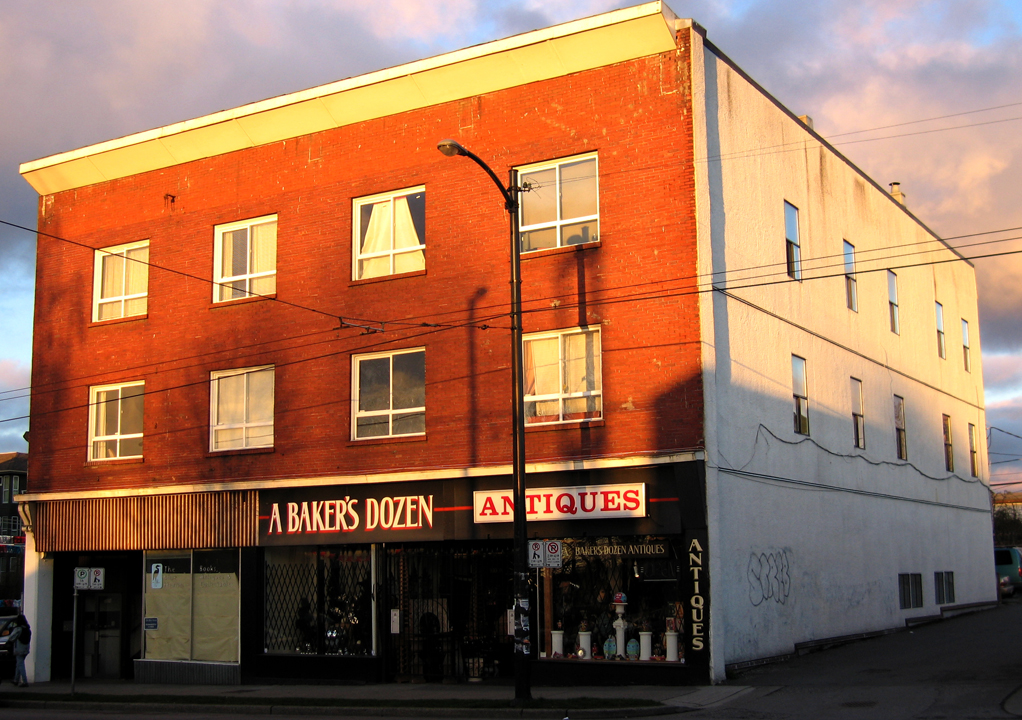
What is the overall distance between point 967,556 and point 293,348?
69.8ft

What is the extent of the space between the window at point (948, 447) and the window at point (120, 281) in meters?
22.3

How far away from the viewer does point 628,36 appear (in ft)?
61.7

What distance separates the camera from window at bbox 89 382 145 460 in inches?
958

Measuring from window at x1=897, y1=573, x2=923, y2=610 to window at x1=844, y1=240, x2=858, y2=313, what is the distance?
681cm

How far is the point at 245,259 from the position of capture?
77.0 feet

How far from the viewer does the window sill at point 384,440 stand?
67.5ft

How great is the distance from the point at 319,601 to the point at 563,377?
23.6 ft

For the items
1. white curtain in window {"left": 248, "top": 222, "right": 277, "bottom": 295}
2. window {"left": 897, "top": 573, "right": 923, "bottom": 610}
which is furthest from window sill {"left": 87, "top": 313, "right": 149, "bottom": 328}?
window {"left": 897, "top": 573, "right": 923, "bottom": 610}

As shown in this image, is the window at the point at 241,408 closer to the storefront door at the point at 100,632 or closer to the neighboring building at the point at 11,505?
the storefront door at the point at 100,632

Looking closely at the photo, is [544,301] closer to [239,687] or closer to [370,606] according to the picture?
[370,606]

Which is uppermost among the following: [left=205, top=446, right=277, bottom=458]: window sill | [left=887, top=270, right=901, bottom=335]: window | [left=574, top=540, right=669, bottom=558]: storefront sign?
[left=887, top=270, right=901, bottom=335]: window

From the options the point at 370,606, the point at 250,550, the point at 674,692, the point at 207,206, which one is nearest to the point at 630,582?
the point at 674,692

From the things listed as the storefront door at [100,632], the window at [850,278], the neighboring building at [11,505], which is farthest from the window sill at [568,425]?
the neighboring building at [11,505]

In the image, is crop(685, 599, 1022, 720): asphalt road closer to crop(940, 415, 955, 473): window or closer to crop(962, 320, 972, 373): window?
crop(940, 415, 955, 473): window
